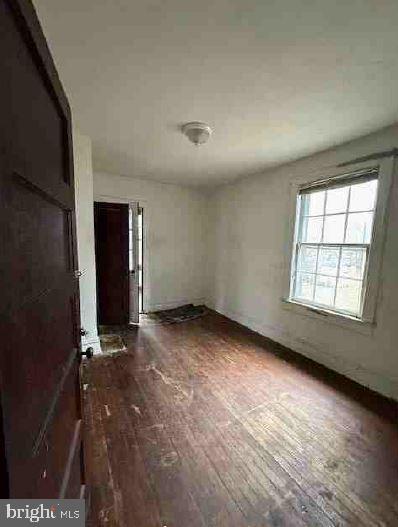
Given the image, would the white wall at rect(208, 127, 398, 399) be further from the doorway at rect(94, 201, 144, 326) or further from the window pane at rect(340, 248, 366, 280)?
the doorway at rect(94, 201, 144, 326)

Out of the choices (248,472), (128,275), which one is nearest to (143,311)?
(128,275)

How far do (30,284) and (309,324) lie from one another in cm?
285

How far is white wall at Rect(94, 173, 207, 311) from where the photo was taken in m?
4.09

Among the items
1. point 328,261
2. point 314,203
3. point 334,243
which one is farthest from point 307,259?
point 314,203

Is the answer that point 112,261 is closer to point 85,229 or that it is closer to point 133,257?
point 133,257

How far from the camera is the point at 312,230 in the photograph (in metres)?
2.78

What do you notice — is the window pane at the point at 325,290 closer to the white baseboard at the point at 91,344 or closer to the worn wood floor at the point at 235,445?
the worn wood floor at the point at 235,445

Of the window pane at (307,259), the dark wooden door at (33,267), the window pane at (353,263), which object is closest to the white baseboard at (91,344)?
the dark wooden door at (33,267)

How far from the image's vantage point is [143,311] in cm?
430

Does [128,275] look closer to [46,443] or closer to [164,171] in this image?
[164,171]

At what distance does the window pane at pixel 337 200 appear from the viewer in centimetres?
244

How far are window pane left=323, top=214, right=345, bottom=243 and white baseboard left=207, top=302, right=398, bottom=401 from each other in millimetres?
1244

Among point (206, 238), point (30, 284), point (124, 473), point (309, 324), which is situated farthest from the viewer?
point (206, 238)

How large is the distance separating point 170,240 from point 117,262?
44.3 inches
